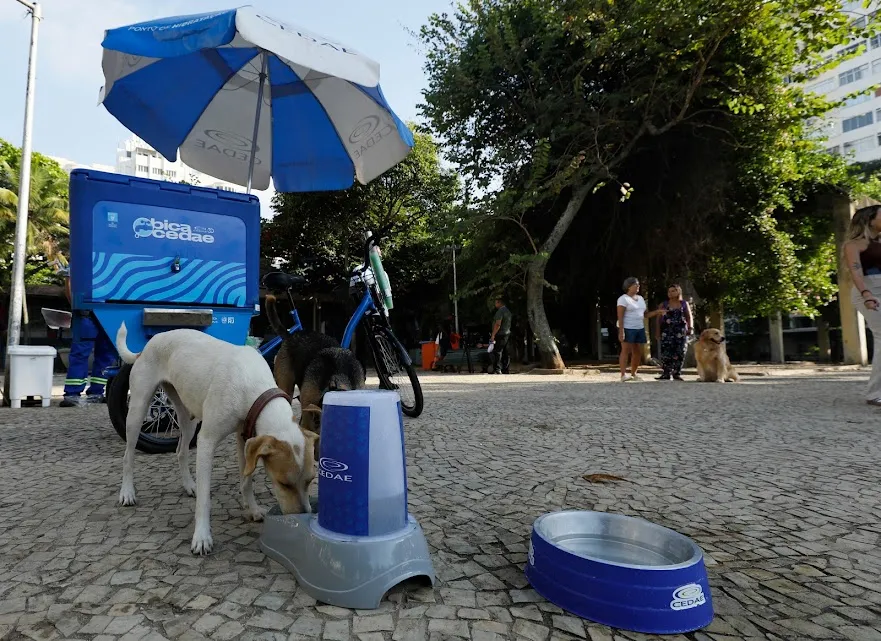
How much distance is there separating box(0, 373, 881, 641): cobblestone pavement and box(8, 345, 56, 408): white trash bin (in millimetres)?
2348

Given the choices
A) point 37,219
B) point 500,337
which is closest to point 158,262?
point 500,337

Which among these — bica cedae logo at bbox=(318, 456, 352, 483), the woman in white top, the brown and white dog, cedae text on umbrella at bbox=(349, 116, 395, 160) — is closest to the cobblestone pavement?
bica cedae logo at bbox=(318, 456, 352, 483)

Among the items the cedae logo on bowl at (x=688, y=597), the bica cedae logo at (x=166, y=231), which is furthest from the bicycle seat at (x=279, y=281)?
the cedae logo on bowl at (x=688, y=597)

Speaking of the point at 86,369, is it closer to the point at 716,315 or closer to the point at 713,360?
the point at 713,360

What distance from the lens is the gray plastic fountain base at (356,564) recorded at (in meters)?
1.58

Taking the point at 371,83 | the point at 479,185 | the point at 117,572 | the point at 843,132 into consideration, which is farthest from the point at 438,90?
the point at 843,132

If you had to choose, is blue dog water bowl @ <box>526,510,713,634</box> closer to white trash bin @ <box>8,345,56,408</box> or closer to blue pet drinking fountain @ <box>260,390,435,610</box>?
Result: blue pet drinking fountain @ <box>260,390,435,610</box>

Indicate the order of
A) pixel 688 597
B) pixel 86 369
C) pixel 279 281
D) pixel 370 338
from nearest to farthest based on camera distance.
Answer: pixel 688 597 < pixel 279 281 < pixel 370 338 < pixel 86 369

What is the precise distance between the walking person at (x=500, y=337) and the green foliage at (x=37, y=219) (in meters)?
20.8

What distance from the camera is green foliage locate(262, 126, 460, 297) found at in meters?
19.7

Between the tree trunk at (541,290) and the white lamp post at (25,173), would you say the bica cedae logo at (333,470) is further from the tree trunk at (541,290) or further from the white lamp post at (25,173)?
the tree trunk at (541,290)

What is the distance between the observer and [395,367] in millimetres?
5043

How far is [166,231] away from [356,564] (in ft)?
10.5

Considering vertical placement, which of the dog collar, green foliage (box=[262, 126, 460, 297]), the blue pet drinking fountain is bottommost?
the blue pet drinking fountain
